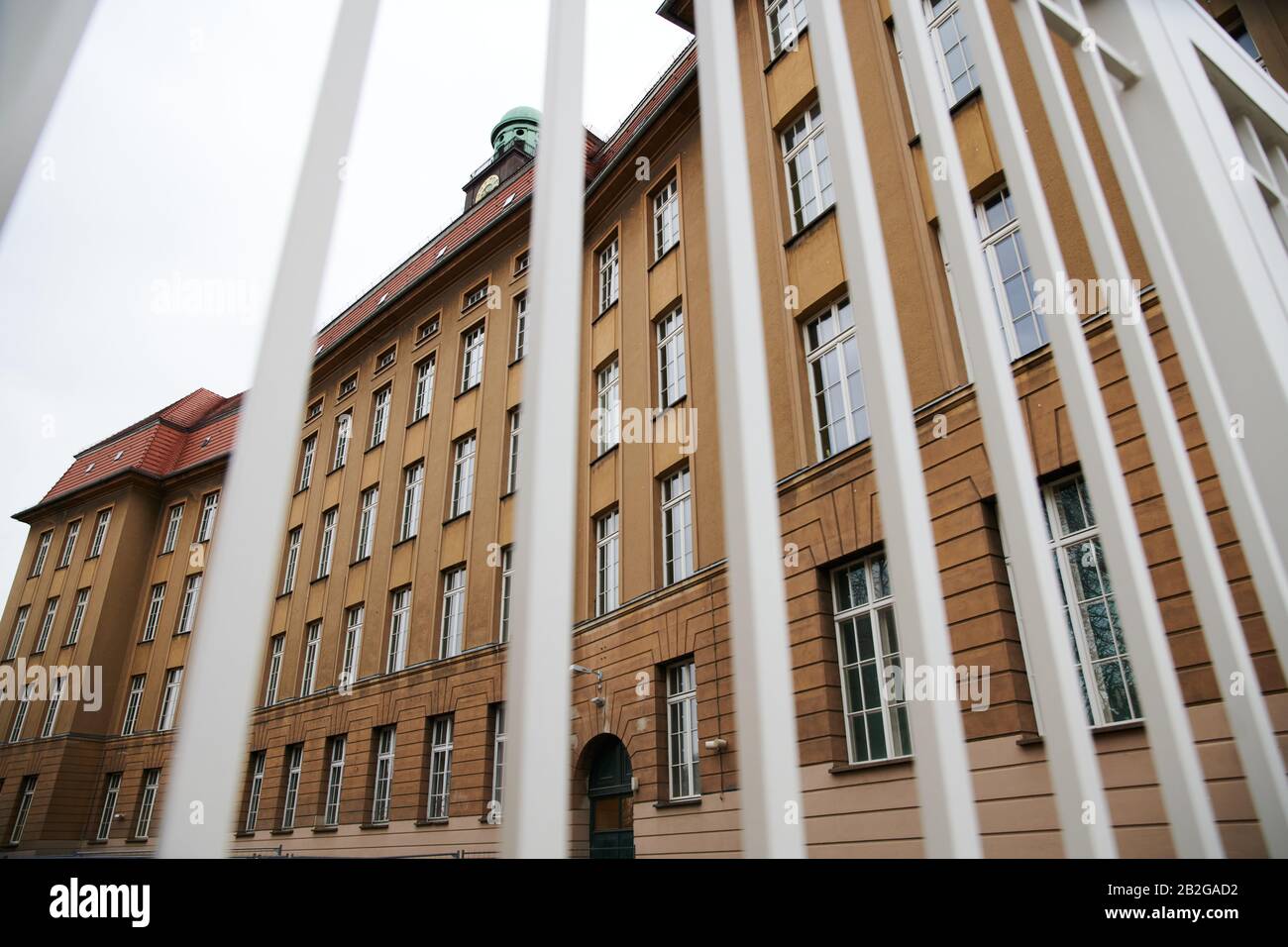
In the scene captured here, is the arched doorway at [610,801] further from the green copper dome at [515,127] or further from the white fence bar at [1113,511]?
the green copper dome at [515,127]

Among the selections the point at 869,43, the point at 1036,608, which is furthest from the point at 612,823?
the point at 1036,608

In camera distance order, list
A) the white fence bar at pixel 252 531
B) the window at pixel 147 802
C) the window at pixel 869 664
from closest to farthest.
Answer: the white fence bar at pixel 252 531 → the window at pixel 869 664 → the window at pixel 147 802

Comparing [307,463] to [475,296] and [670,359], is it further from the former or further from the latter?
[670,359]

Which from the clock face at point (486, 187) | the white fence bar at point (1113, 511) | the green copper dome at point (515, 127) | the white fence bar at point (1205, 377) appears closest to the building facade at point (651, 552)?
the white fence bar at point (1113, 511)

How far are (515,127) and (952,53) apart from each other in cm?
3121

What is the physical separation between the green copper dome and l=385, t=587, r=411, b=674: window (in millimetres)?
24572

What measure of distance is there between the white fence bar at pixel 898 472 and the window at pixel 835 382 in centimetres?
836

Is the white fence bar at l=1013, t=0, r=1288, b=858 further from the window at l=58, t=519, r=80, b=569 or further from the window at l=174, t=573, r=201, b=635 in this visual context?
the window at l=58, t=519, r=80, b=569

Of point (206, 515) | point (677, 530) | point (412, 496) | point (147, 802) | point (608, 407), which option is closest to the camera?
point (677, 530)

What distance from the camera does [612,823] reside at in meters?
12.6

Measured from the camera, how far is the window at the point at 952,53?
9.43m

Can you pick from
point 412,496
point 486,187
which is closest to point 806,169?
point 412,496

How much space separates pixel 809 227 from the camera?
10930 mm
